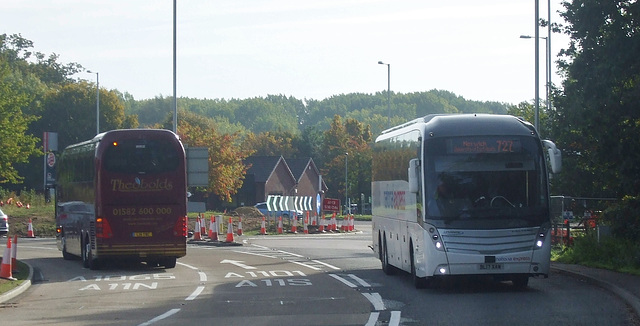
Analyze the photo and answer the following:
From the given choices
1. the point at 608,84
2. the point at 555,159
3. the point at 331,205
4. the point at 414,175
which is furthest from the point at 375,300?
the point at 331,205

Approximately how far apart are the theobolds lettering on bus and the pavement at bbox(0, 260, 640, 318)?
286 centimetres

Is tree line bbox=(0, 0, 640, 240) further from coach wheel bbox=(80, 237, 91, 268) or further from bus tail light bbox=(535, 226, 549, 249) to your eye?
coach wheel bbox=(80, 237, 91, 268)

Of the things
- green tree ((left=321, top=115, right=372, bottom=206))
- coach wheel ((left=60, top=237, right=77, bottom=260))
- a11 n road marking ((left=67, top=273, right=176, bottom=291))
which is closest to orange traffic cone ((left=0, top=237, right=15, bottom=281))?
a11 n road marking ((left=67, top=273, right=176, bottom=291))

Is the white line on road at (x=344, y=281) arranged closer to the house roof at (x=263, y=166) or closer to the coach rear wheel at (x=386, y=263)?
the coach rear wheel at (x=386, y=263)

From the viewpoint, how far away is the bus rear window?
79.5 ft

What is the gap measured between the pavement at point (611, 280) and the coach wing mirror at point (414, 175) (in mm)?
3924

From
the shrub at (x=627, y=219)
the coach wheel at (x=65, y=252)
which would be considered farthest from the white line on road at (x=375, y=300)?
the coach wheel at (x=65, y=252)

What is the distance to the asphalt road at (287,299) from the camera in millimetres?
14562

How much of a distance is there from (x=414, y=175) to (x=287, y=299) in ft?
10.6

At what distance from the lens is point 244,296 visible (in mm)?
18422

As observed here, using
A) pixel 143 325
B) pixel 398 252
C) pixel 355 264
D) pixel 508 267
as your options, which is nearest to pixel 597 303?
pixel 508 267

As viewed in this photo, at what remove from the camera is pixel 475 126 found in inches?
727

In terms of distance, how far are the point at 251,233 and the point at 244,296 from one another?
109ft

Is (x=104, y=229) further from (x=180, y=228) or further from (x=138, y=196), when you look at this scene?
(x=180, y=228)
